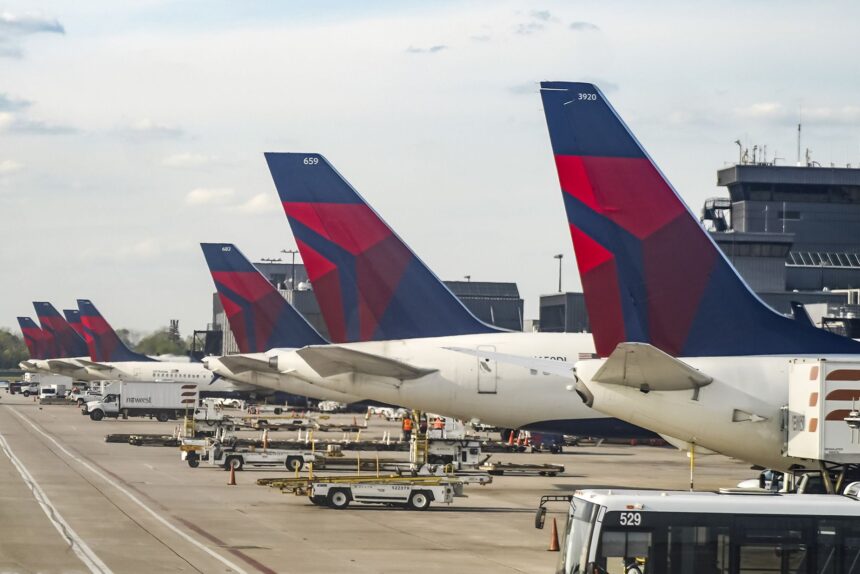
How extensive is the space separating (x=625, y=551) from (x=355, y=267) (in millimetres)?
28388

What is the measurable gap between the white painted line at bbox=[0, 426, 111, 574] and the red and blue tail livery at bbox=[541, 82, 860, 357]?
12566mm

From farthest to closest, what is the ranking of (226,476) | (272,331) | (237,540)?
(272,331), (226,476), (237,540)

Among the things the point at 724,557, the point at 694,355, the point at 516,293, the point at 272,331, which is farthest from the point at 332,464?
the point at 516,293

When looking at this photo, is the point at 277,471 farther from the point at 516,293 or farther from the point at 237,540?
the point at 516,293

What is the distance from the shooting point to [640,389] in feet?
96.9

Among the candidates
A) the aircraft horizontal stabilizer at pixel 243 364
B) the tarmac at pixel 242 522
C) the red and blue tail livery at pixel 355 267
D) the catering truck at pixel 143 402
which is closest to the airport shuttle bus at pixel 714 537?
the tarmac at pixel 242 522

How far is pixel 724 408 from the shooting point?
29.9 meters

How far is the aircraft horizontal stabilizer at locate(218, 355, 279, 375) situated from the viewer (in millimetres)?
68625

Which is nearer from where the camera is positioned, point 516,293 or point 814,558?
point 814,558

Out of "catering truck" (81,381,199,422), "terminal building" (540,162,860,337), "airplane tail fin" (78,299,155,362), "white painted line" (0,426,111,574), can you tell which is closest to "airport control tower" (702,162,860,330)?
"terminal building" (540,162,860,337)

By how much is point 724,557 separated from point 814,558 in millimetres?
1380

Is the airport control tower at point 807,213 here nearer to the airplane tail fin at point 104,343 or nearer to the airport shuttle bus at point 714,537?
the airplane tail fin at point 104,343

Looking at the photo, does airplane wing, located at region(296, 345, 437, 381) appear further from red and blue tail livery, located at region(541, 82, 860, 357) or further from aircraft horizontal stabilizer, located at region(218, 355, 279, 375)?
aircraft horizontal stabilizer, located at region(218, 355, 279, 375)

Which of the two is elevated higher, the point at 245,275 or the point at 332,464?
the point at 245,275
